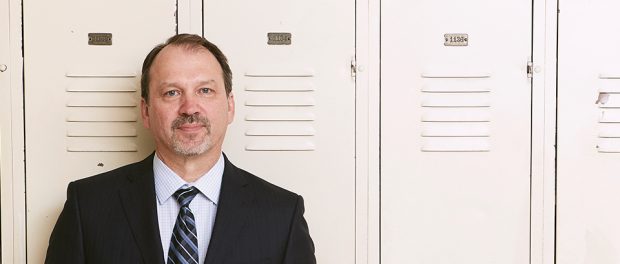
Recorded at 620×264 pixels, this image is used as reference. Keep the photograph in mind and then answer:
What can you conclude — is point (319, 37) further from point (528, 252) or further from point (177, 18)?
point (528, 252)

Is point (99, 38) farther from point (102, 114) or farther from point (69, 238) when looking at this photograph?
point (69, 238)

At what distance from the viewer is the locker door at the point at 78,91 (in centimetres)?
226

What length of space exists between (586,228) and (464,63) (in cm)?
71

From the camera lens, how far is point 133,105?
7.48 feet

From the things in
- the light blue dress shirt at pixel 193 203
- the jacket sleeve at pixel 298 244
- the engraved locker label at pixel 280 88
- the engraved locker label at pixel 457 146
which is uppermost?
the engraved locker label at pixel 280 88

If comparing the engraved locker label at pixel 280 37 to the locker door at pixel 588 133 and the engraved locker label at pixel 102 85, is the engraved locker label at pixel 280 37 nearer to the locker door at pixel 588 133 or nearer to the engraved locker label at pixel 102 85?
the engraved locker label at pixel 102 85

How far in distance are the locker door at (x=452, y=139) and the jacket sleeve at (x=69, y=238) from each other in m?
1.00

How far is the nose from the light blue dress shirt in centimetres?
19

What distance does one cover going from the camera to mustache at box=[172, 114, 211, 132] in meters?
1.96

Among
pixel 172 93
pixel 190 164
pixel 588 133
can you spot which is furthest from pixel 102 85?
pixel 588 133

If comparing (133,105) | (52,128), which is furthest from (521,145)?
(52,128)

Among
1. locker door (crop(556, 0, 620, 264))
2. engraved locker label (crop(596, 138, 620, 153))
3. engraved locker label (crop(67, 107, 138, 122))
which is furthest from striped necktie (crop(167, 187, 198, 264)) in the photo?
engraved locker label (crop(596, 138, 620, 153))

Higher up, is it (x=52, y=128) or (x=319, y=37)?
(x=319, y=37)

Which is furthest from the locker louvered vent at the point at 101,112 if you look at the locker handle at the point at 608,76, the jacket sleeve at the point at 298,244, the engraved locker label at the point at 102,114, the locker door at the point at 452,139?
the locker handle at the point at 608,76
